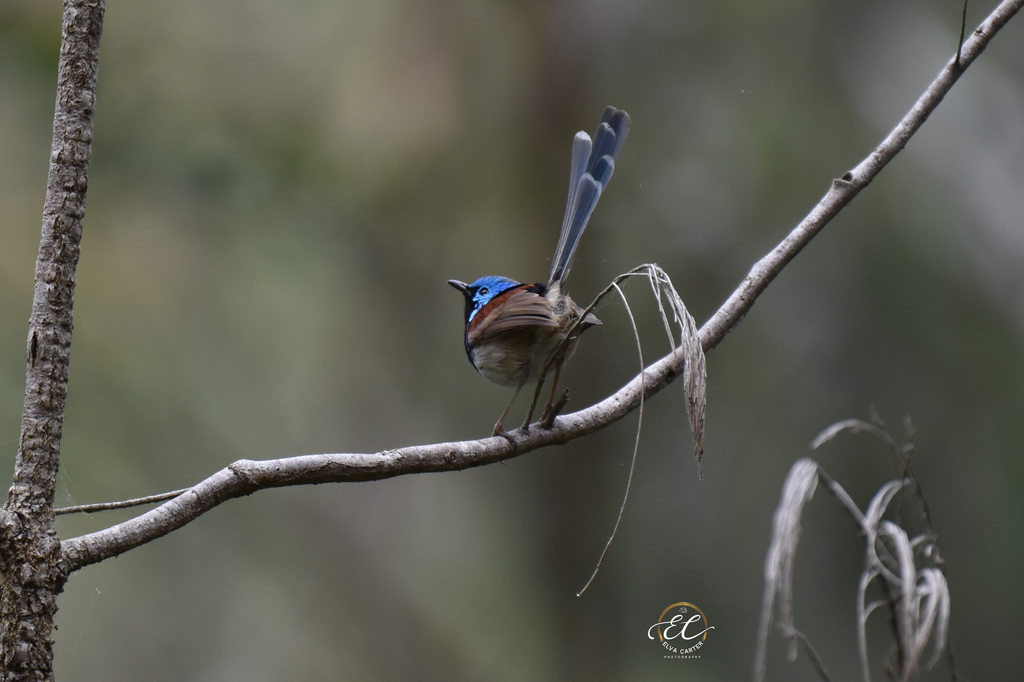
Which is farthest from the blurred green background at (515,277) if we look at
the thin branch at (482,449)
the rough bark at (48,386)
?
the rough bark at (48,386)

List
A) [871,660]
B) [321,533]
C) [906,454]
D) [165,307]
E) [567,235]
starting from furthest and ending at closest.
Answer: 1. [321,533]
2. [165,307]
3. [871,660]
4. [567,235]
5. [906,454]

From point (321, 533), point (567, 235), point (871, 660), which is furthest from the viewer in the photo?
point (321, 533)

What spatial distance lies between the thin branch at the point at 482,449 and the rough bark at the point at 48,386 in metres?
0.05

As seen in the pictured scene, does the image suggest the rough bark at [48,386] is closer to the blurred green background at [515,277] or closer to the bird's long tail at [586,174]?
the bird's long tail at [586,174]

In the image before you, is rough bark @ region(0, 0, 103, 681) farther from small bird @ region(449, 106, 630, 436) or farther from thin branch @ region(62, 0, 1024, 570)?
small bird @ region(449, 106, 630, 436)

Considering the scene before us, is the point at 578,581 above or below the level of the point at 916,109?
below

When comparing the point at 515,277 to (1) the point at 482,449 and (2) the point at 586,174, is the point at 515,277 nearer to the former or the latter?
(2) the point at 586,174

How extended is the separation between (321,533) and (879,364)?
10.4 feet

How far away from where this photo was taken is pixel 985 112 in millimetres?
3910

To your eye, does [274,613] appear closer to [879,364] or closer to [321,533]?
[321,533]

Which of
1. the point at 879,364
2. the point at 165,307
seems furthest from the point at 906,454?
the point at 165,307

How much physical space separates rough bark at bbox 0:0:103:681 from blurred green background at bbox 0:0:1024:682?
2921 millimetres

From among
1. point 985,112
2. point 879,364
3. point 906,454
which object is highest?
point 985,112

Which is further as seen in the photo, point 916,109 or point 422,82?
point 422,82
